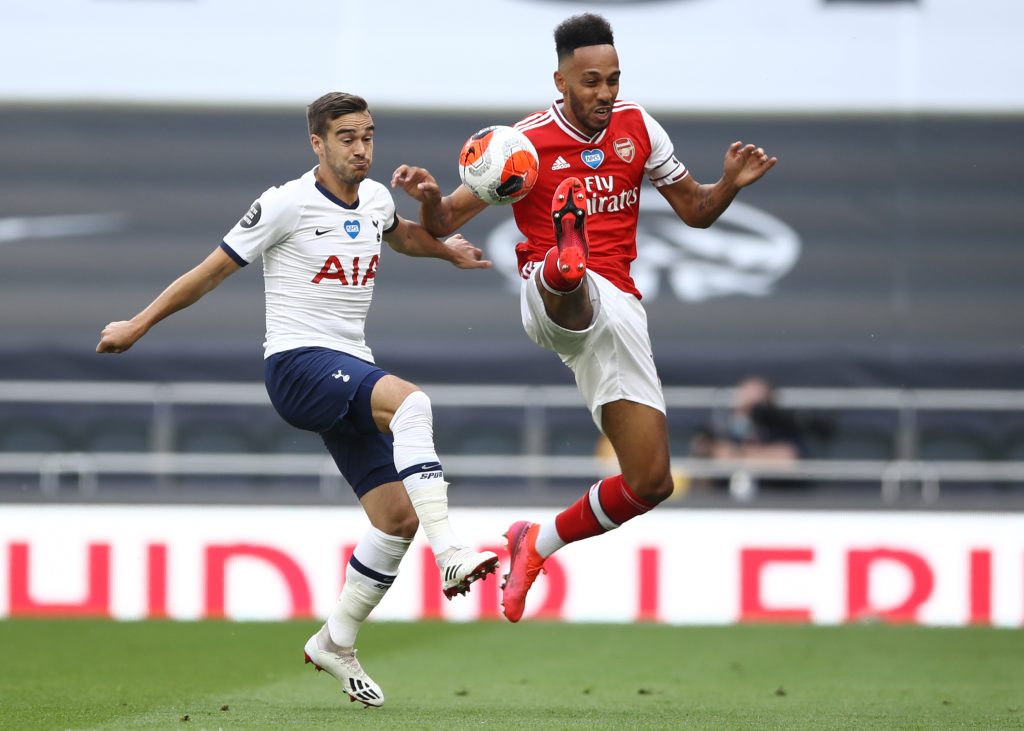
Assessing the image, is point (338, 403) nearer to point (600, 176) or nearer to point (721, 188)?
point (600, 176)

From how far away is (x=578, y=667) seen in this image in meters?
8.41

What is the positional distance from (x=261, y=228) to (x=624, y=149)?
1448 mm

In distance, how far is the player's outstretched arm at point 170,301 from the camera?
5793mm

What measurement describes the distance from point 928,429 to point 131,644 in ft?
21.1

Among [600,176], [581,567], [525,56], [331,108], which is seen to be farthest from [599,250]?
[525,56]

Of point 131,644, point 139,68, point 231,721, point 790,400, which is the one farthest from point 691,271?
point 231,721

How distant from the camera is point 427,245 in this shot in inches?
263

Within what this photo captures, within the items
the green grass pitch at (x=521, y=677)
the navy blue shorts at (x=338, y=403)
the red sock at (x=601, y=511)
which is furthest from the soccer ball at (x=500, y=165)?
the green grass pitch at (x=521, y=677)

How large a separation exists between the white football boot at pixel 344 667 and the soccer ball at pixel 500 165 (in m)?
1.79

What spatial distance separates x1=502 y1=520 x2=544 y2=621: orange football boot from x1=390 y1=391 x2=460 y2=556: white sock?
0.63 m

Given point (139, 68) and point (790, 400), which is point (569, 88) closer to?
point (790, 400)

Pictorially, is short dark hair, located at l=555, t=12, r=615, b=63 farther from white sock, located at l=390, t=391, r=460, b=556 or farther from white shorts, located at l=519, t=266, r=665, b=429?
white sock, located at l=390, t=391, r=460, b=556

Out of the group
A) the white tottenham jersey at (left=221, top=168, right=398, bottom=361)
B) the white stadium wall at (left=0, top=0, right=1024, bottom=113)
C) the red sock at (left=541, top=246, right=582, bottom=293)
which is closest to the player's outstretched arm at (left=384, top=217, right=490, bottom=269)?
the white tottenham jersey at (left=221, top=168, right=398, bottom=361)

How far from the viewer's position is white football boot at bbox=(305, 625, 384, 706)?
6.31m
